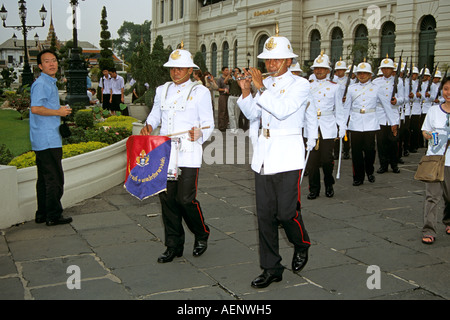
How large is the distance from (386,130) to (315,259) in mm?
5762

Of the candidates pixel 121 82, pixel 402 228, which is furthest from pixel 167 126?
pixel 121 82

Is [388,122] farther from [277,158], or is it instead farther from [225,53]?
[225,53]

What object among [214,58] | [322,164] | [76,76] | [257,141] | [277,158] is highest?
[214,58]

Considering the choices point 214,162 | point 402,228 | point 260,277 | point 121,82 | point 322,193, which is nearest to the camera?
point 260,277

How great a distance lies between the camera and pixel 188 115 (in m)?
4.97

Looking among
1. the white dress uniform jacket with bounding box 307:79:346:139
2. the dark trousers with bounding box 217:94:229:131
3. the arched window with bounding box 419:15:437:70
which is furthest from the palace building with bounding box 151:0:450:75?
the white dress uniform jacket with bounding box 307:79:346:139

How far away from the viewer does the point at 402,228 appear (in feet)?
20.3

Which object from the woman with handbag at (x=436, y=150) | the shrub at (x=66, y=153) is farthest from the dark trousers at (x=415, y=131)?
the shrub at (x=66, y=153)

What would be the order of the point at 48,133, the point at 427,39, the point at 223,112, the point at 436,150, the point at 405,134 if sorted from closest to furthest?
the point at 436,150 → the point at 48,133 → the point at 405,134 → the point at 223,112 → the point at 427,39

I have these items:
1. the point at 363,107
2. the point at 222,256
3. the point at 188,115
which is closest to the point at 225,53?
the point at 363,107

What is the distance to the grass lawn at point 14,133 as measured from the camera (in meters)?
11.3

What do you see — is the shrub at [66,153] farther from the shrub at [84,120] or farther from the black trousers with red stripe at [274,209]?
the black trousers with red stripe at [274,209]

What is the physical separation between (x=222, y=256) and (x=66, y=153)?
3625 millimetres
